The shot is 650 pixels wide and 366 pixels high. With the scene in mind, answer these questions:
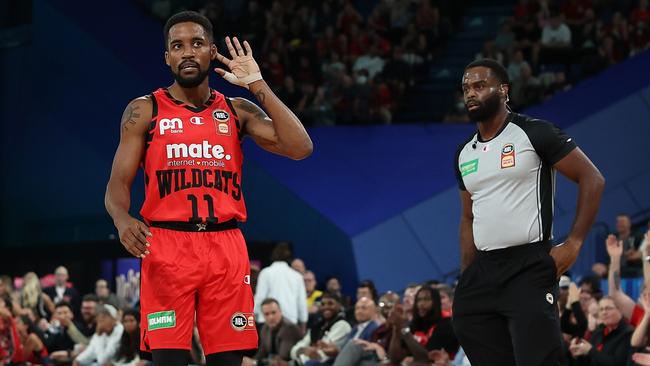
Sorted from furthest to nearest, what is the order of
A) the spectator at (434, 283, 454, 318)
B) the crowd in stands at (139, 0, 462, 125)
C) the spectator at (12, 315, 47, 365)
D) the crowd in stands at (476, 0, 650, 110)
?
the crowd in stands at (139, 0, 462, 125), the crowd in stands at (476, 0, 650, 110), the spectator at (12, 315, 47, 365), the spectator at (434, 283, 454, 318)

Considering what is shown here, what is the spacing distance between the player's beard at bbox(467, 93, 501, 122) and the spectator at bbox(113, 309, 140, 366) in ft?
25.7

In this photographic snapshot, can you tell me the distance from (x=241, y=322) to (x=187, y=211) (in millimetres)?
567

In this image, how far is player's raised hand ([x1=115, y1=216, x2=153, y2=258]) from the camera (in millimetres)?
5066

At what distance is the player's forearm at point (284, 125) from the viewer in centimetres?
543

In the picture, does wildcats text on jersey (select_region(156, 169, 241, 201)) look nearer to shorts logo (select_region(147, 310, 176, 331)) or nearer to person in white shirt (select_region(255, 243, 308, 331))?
shorts logo (select_region(147, 310, 176, 331))

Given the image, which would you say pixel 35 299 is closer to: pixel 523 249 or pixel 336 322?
pixel 336 322

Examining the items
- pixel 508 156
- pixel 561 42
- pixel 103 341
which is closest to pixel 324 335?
pixel 103 341

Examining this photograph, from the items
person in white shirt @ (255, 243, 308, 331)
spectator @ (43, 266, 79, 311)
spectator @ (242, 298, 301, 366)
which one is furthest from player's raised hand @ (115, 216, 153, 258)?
spectator @ (43, 266, 79, 311)

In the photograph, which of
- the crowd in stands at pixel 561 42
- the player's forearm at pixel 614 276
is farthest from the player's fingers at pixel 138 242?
the crowd in stands at pixel 561 42

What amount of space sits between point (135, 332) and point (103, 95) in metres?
7.89

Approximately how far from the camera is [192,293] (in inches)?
209

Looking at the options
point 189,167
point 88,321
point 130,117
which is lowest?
point 189,167

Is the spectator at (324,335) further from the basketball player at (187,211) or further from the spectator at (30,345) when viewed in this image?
the basketball player at (187,211)

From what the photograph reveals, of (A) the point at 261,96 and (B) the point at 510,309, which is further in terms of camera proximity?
(B) the point at 510,309
